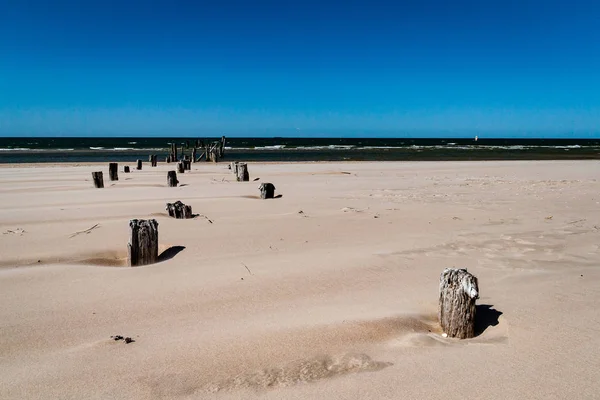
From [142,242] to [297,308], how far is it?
2.25 metres

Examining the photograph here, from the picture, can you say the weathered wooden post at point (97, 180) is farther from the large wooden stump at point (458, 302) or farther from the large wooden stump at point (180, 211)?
the large wooden stump at point (458, 302)

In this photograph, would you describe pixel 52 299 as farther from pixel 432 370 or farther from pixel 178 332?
pixel 432 370

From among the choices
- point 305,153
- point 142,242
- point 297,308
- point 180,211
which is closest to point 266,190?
point 180,211

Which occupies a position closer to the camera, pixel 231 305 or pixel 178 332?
pixel 178 332

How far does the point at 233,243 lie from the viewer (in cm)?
630

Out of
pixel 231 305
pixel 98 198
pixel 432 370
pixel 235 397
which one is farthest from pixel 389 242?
pixel 98 198

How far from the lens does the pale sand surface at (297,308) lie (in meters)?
2.87

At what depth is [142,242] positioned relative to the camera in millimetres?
5324

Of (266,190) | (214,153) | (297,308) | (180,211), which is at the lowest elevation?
(297,308)

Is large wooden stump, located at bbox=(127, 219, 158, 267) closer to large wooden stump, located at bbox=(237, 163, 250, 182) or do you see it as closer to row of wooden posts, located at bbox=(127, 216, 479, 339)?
row of wooden posts, located at bbox=(127, 216, 479, 339)

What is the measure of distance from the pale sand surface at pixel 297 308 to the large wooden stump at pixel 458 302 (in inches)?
4.8

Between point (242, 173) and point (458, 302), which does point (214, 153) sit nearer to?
point (242, 173)

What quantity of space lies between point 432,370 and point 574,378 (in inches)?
34.7

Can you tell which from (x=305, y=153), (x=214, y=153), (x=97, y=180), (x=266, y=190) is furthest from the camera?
(x=305, y=153)
